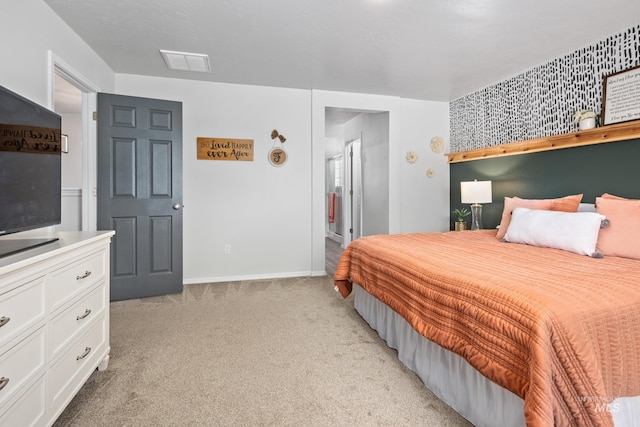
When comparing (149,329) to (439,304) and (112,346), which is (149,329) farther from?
(439,304)

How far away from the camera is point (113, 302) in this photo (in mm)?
3215

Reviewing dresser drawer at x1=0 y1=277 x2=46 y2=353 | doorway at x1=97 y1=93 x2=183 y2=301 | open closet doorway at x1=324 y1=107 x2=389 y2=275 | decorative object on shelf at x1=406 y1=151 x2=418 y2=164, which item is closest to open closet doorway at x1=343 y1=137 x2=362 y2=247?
open closet doorway at x1=324 y1=107 x2=389 y2=275

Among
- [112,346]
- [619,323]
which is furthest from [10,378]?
[619,323]

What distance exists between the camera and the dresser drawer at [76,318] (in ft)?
4.59

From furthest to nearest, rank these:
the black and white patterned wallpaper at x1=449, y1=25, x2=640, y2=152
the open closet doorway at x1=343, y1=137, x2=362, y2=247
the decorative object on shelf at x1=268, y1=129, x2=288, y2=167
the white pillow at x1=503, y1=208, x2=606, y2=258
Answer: the open closet doorway at x1=343, y1=137, x2=362, y2=247 < the decorative object on shelf at x1=268, y1=129, x2=288, y2=167 < the black and white patterned wallpaper at x1=449, y1=25, x2=640, y2=152 < the white pillow at x1=503, y1=208, x2=606, y2=258

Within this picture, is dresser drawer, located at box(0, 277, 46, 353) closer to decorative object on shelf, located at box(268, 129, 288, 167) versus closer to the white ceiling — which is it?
the white ceiling

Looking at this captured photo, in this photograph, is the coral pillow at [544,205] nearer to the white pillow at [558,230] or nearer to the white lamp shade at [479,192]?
the white pillow at [558,230]

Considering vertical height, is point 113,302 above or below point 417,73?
below

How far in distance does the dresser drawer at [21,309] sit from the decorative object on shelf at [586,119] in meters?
3.84

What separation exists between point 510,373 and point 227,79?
12.5 feet

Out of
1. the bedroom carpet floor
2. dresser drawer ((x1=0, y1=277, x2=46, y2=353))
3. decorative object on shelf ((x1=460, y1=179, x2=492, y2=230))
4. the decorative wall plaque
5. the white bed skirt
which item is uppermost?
the decorative wall plaque

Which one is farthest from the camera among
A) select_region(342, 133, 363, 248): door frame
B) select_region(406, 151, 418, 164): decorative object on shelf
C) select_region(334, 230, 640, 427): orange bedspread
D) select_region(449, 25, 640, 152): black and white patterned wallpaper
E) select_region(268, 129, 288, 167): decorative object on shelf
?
select_region(342, 133, 363, 248): door frame

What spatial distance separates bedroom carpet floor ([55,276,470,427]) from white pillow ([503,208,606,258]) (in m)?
1.33

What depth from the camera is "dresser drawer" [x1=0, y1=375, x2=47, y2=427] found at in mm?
1110
